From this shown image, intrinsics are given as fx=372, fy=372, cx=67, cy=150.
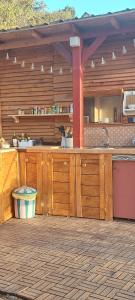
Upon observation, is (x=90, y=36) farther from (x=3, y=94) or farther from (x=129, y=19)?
(x=3, y=94)

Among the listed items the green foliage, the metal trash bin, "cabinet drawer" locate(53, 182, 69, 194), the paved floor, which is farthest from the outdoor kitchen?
the green foliage

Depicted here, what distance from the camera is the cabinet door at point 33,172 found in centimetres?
595

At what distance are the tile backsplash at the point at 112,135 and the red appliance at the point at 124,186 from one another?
1.68 metres

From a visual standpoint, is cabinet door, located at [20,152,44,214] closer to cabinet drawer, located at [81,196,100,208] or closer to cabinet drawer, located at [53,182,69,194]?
cabinet drawer, located at [53,182,69,194]

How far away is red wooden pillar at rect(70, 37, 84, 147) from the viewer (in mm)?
5977

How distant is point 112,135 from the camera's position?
7207 mm

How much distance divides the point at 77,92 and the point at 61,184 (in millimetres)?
Result: 1512

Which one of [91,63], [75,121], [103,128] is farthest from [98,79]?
[75,121]

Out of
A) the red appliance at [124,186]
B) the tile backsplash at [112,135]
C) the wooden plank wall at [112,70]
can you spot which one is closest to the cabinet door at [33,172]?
the red appliance at [124,186]

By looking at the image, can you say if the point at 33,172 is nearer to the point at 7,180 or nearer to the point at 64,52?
the point at 7,180

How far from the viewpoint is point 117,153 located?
5.45m

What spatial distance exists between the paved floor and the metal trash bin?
0.66 feet

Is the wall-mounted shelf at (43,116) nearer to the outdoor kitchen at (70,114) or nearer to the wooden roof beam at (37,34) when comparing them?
the outdoor kitchen at (70,114)

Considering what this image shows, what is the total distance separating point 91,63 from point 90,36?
1153 mm
